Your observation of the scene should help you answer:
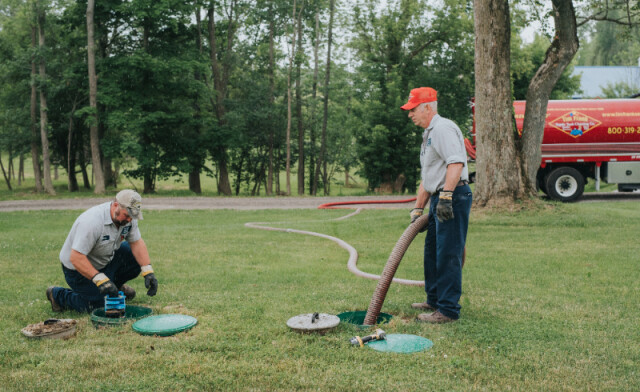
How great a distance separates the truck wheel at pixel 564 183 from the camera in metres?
18.6

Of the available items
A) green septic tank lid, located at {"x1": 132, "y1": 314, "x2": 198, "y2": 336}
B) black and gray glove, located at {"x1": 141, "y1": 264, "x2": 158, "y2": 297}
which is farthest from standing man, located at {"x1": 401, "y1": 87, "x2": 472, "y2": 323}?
black and gray glove, located at {"x1": 141, "y1": 264, "x2": 158, "y2": 297}

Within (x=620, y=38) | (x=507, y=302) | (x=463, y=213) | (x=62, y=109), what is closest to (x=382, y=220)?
(x=507, y=302)

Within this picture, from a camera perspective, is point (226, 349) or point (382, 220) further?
point (382, 220)

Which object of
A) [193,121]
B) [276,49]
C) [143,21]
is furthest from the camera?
[276,49]

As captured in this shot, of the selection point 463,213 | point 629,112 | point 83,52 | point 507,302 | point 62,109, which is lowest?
point 507,302

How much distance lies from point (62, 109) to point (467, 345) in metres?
30.7

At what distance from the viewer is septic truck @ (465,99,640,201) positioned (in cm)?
1847

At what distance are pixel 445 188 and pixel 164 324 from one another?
2882 millimetres

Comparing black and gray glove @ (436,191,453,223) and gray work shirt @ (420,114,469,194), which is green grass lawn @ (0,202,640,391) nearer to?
black and gray glove @ (436,191,453,223)

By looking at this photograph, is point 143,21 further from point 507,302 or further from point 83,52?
point 507,302

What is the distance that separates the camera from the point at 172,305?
5812mm

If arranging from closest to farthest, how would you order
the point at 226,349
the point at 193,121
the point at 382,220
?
the point at 226,349
the point at 382,220
the point at 193,121

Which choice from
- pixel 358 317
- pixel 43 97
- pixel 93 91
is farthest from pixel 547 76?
pixel 43 97

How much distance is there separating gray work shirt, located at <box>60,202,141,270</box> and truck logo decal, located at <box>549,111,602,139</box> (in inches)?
666
